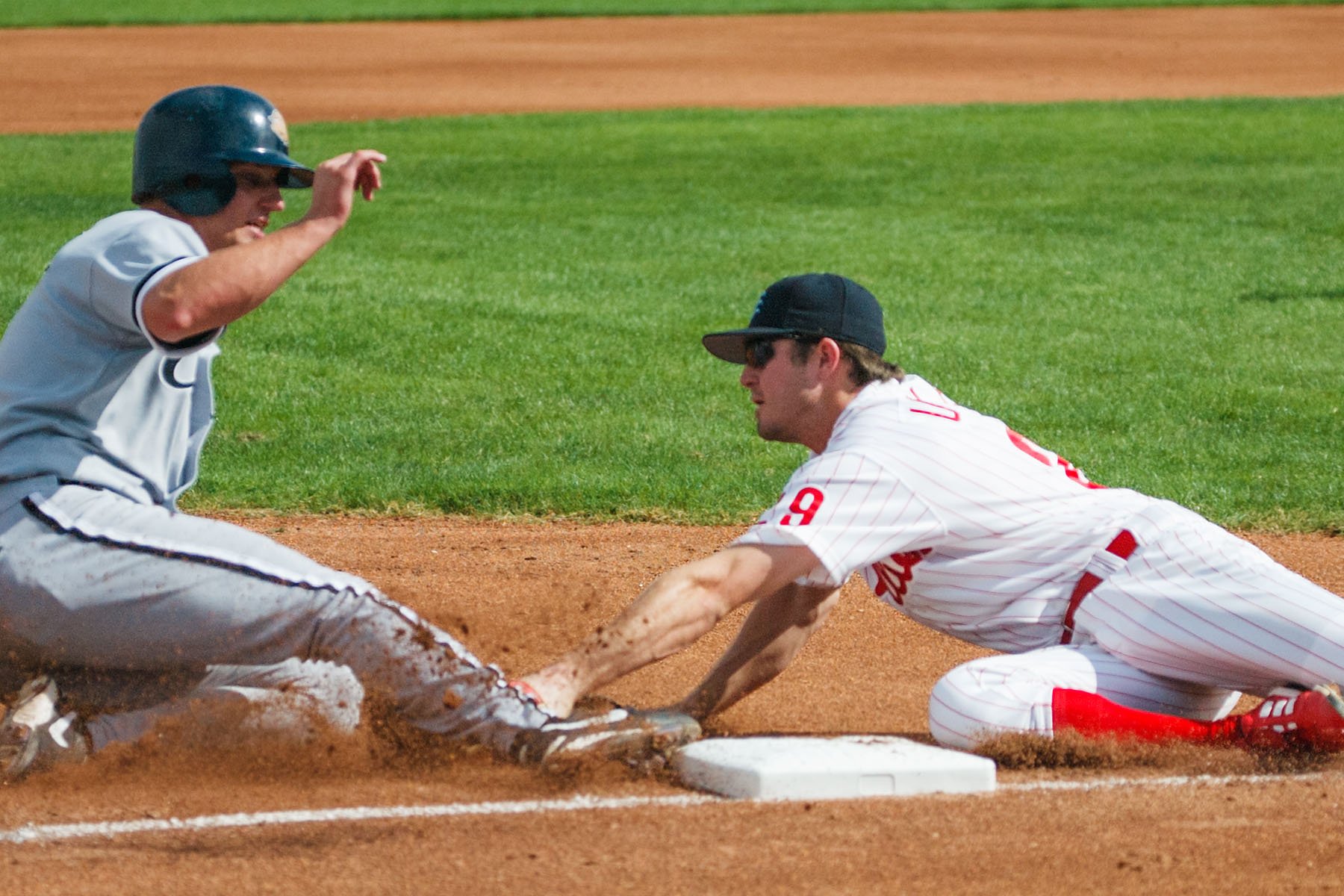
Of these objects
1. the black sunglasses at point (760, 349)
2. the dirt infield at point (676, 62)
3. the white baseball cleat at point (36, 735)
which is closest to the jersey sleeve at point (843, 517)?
the black sunglasses at point (760, 349)

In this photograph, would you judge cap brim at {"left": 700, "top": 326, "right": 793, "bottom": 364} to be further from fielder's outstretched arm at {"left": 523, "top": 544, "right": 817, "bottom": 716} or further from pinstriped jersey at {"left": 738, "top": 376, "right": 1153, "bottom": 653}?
fielder's outstretched arm at {"left": 523, "top": 544, "right": 817, "bottom": 716}

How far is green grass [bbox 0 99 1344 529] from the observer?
8656mm

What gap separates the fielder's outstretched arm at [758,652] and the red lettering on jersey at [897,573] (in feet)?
0.48

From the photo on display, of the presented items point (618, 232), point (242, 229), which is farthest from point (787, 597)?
point (618, 232)

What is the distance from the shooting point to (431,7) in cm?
3375

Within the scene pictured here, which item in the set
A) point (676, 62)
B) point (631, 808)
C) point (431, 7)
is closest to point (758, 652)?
point (631, 808)

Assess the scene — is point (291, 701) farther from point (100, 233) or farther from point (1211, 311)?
point (1211, 311)

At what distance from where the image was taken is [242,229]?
4.29 metres

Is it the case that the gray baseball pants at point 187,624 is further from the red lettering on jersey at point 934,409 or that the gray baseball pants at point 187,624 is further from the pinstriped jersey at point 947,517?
the red lettering on jersey at point 934,409

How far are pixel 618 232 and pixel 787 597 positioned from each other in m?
10.8

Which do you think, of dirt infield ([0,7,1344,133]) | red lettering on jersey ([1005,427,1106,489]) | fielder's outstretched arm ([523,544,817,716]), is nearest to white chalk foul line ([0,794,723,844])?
fielder's outstretched arm ([523,544,817,716])

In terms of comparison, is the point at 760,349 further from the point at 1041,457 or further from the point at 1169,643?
the point at 1169,643

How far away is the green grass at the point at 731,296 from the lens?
8.66m

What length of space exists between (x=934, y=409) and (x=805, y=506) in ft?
1.81
